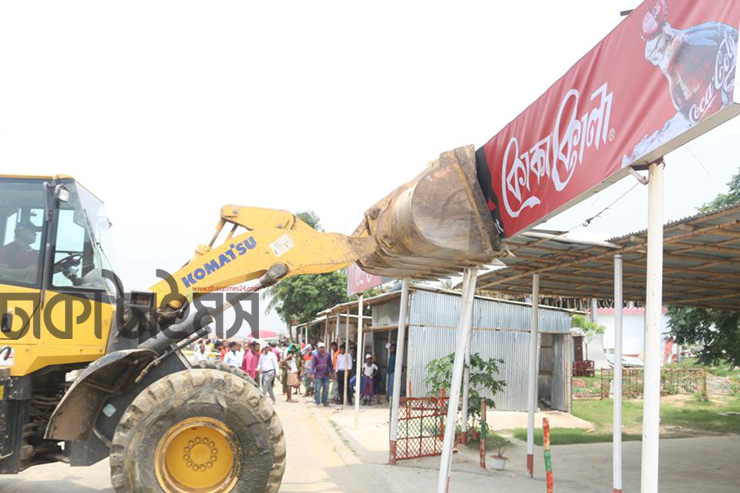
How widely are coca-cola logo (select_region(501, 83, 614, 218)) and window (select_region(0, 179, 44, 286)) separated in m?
4.45

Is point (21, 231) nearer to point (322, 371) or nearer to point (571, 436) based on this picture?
point (571, 436)

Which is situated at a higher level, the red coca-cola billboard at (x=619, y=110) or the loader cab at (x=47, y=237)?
the red coca-cola billboard at (x=619, y=110)

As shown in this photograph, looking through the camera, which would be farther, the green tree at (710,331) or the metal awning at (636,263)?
the green tree at (710,331)

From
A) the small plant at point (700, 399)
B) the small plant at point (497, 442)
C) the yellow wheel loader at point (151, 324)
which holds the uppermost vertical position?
the yellow wheel loader at point (151, 324)

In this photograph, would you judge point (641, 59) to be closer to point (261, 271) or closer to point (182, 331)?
point (261, 271)

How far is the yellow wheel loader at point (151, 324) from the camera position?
17.3 ft

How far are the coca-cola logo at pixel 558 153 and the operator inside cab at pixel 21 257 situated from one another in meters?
4.47

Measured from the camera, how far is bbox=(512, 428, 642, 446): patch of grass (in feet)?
39.2

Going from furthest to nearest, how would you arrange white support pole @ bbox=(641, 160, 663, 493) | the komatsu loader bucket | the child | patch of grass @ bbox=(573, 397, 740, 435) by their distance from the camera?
the child, patch of grass @ bbox=(573, 397, 740, 435), the komatsu loader bucket, white support pole @ bbox=(641, 160, 663, 493)

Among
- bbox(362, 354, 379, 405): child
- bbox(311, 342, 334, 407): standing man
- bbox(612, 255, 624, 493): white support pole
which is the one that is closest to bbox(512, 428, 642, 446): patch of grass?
bbox(362, 354, 379, 405): child

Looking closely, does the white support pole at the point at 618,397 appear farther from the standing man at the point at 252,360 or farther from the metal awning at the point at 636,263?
the standing man at the point at 252,360

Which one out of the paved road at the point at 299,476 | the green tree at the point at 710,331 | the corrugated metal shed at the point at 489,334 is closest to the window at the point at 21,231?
the paved road at the point at 299,476

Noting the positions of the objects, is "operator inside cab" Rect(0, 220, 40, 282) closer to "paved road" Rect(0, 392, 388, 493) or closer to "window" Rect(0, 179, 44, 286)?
"window" Rect(0, 179, 44, 286)

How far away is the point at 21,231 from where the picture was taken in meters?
5.59
